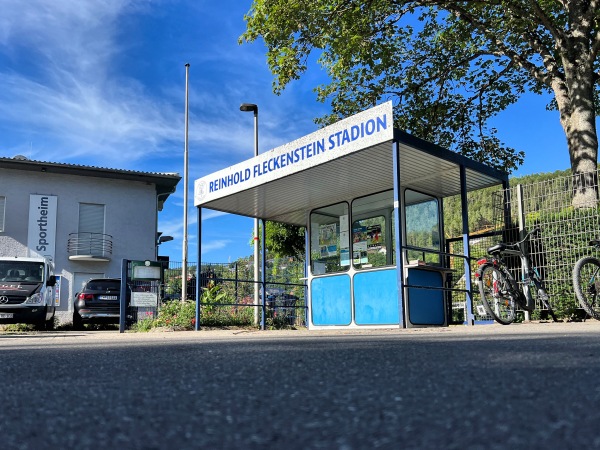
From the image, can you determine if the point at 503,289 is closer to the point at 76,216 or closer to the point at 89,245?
the point at 89,245

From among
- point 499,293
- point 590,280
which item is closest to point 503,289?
point 499,293

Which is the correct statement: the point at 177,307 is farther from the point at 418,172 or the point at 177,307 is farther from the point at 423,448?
the point at 423,448

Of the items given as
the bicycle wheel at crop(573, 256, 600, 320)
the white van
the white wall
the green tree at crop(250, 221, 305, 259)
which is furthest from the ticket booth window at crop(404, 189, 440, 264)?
the white wall

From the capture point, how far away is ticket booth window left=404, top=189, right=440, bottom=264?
33.3 feet

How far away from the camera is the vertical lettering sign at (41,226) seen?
997 inches

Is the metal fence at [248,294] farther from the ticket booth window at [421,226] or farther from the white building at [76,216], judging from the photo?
the white building at [76,216]

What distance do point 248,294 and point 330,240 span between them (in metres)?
5.83

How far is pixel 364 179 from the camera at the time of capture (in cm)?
982

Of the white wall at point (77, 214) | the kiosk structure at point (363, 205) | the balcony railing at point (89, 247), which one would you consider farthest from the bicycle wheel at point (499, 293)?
the white wall at point (77, 214)

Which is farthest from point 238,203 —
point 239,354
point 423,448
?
point 423,448

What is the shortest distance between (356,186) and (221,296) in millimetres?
6495

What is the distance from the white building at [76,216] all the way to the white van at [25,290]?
9159 millimetres

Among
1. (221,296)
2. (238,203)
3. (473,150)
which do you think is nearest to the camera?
(238,203)

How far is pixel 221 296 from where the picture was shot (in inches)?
606
